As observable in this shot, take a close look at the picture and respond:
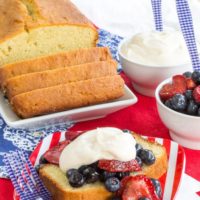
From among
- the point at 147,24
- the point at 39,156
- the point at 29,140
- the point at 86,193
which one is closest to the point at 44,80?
the point at 29,140

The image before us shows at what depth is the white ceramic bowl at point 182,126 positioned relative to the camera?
5.85ft

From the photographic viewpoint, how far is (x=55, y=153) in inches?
65.9

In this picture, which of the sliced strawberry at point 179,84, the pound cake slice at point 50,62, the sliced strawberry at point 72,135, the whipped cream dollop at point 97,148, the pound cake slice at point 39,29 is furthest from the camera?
the pound cake slice at point 39,29

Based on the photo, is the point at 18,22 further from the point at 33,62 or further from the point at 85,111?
the point at 85,111

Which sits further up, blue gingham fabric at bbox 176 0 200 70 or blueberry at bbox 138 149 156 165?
blue gingham fabric at bbox 176 0 200 70

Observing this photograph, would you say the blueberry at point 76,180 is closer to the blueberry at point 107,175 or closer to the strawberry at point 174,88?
the blueberry at point 107,175

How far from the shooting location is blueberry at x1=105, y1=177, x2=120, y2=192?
4.87ft

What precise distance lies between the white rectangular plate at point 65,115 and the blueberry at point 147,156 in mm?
437

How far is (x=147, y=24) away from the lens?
3.29 meters

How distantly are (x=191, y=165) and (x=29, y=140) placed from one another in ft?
2.23

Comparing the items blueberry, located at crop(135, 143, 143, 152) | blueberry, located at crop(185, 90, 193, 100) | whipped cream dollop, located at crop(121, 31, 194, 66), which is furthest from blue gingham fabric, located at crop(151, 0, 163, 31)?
blueberry, located at crop(135, 143, 143, 152)

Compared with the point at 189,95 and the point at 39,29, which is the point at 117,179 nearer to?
the point at 189,95

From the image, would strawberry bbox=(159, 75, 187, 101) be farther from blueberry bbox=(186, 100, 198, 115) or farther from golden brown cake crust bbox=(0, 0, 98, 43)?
golden brown cake crust bbox=(0, 0, 98, 43)

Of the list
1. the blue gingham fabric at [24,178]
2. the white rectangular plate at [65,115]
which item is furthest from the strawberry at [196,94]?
the blue gingham fabric at [24,178]
